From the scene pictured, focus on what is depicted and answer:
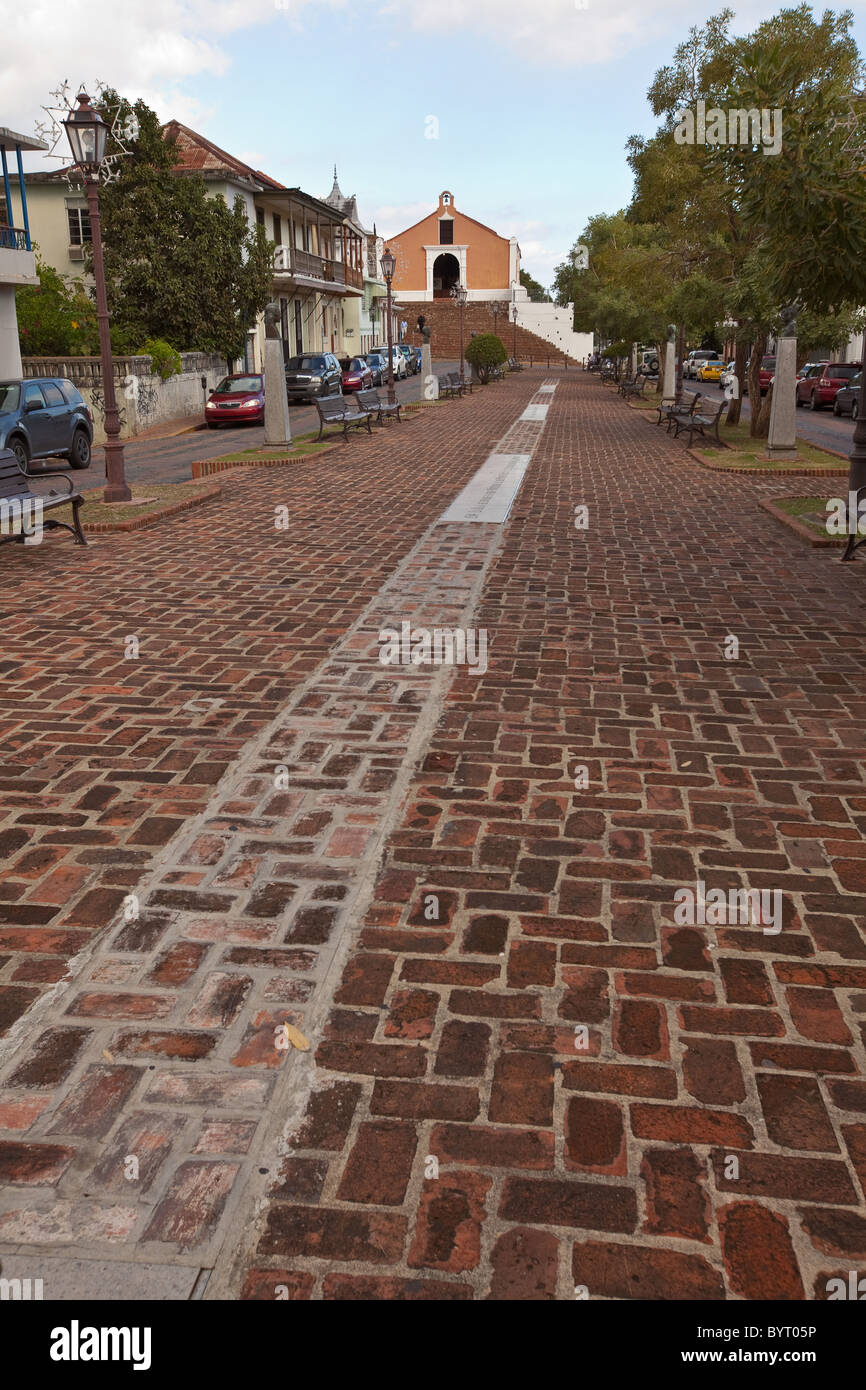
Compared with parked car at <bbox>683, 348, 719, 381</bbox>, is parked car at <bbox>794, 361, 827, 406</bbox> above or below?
below

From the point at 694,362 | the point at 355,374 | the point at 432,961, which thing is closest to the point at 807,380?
the point at 355,374

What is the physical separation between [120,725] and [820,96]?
722 cm

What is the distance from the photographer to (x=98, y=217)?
1166cm

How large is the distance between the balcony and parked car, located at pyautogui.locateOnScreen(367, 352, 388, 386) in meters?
4.08

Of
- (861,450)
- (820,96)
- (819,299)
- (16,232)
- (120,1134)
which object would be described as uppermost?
(16,232)

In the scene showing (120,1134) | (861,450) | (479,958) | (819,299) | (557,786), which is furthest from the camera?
(861,450)

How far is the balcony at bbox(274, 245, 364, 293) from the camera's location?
41906mm

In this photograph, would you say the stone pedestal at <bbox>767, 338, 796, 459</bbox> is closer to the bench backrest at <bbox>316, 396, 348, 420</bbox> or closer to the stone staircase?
the bench backrest at <bbox>316, 396, 348, 420</bbox>

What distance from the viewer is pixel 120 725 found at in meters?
5.80

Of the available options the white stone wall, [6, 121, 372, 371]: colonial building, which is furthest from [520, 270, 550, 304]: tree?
the white stone wall

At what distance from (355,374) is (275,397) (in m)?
20.2

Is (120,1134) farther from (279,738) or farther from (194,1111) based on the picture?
(279,738)

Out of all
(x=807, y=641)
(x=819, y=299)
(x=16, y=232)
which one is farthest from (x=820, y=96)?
(x=16, y=232)

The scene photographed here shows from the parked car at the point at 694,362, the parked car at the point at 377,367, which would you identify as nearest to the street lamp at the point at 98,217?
the parked car at the point at 377,367
